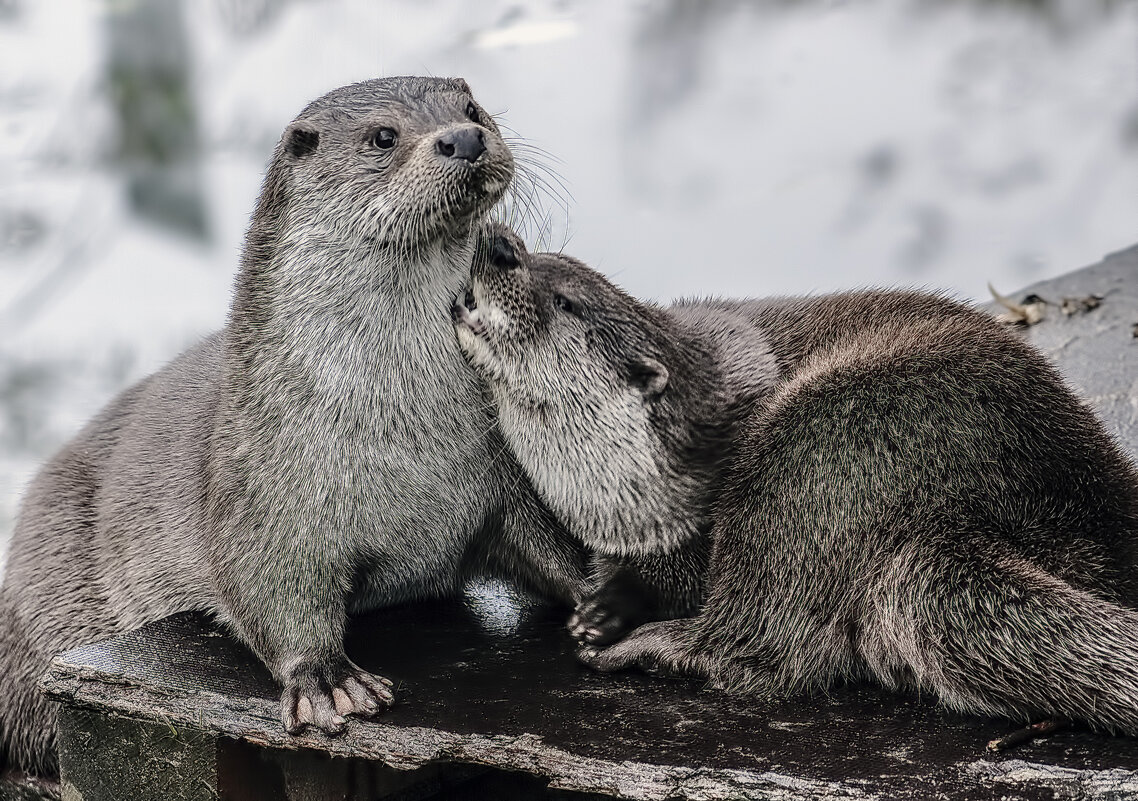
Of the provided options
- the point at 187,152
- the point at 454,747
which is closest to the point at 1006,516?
the point at 454,747

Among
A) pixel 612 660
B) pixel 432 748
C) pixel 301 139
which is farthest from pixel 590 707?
pixel 301 139

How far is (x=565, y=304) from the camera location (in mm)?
2420

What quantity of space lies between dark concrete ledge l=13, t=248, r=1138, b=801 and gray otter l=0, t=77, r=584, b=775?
118mm

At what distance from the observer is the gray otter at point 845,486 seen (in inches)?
78.7

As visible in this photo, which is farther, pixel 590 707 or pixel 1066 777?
pixel 590 707

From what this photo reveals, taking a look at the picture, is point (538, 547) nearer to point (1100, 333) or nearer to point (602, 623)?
point (602, 623)

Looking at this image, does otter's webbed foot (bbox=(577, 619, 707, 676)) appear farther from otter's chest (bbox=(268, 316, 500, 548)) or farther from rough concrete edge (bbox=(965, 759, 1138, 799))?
rough concrete edge (bbox=(965, 759, 1138, 799))

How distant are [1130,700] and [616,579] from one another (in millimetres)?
959

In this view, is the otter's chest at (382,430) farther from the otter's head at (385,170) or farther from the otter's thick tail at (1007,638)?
the otter's thick tail at (1007,638)

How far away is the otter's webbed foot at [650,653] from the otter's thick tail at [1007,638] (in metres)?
0.40

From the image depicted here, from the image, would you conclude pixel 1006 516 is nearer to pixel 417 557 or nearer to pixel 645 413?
pixel 645 413

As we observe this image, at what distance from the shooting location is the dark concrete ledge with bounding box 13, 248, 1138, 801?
1889mm

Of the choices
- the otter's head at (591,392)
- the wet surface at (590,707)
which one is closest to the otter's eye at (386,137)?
the otter's head at (591,392)

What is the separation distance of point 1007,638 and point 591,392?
86 centimetres
